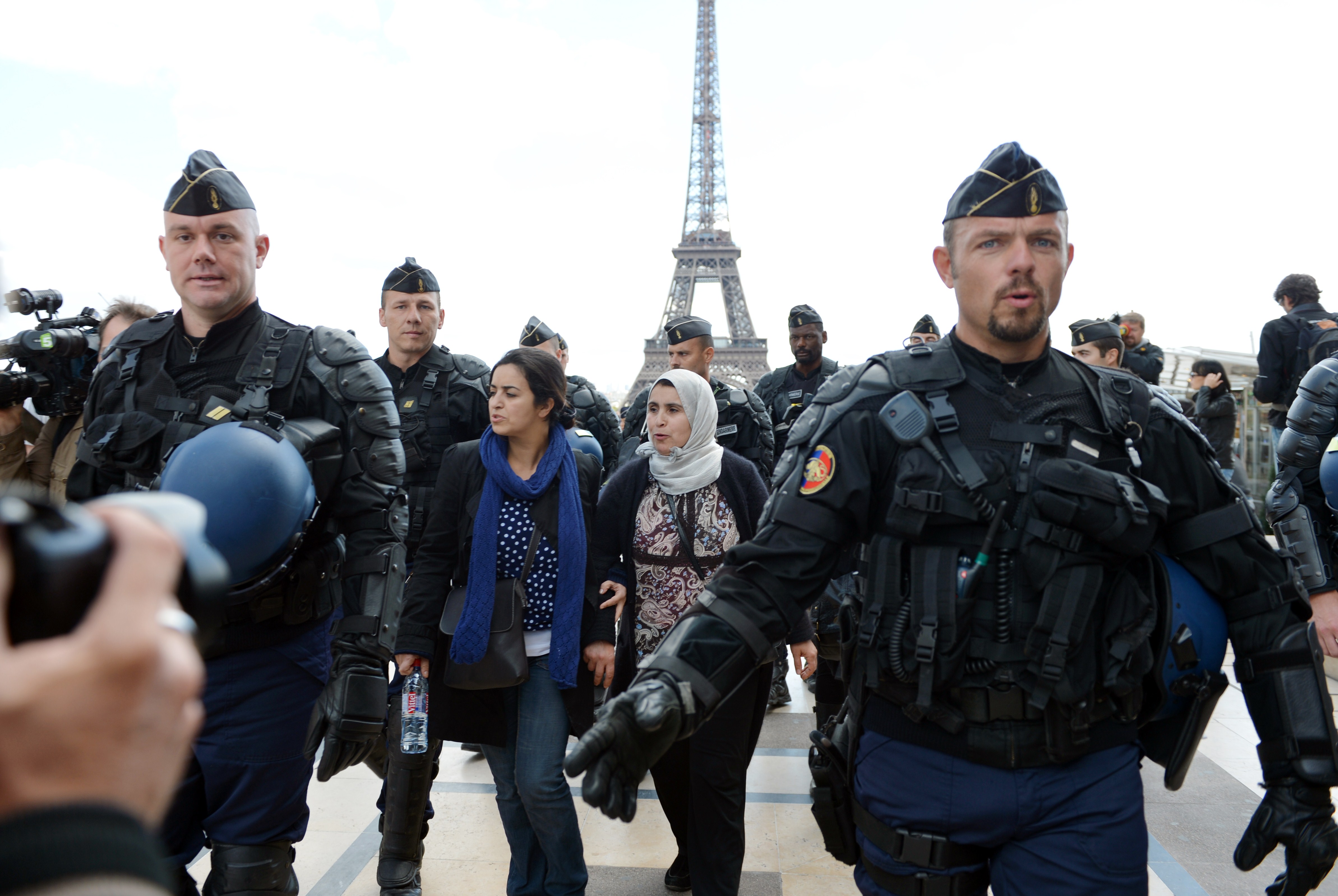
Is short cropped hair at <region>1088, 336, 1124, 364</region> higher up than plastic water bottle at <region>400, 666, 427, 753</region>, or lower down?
higher up

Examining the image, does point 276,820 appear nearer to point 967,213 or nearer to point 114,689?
point 114,689

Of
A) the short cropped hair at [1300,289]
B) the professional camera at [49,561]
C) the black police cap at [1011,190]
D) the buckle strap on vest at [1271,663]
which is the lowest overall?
the buckle strap on vest at [1271,663]

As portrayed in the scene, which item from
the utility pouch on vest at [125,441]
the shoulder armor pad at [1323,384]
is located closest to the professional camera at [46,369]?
the utility pouch on vest at [125,441]

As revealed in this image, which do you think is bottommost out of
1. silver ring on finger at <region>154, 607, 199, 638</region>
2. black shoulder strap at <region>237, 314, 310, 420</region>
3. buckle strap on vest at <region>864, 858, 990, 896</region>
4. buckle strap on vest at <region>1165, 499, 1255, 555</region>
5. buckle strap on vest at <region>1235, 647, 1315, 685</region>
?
buckle strap on vest at <region>864, 858, 990, 896</region>

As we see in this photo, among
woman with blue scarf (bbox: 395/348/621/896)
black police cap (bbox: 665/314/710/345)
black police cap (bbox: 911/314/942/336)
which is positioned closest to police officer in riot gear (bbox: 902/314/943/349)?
black police cap (bbox: 911/314/942/336)

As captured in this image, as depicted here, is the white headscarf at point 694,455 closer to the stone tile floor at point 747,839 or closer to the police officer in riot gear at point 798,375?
the stone tile floor at point 747,839

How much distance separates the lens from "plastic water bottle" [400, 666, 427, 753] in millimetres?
3562

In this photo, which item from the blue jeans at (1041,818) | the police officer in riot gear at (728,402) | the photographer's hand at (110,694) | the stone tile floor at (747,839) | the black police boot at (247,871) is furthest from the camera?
the police officer in riot gear at (728,402)

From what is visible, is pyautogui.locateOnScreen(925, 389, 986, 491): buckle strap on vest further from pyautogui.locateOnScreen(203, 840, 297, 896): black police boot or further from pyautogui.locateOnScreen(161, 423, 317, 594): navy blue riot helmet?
pyautogui.locateOnScreen(203, 840, 297, 896): black police boot

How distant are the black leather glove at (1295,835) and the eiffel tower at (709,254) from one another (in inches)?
1403

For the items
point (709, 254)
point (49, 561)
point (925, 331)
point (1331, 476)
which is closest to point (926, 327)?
point (925, 331)

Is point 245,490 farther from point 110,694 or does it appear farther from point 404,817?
point 110,694

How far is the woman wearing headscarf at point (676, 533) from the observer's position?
364 centimetres

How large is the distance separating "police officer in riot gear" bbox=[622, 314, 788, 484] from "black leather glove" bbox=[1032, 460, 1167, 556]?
145 inches
